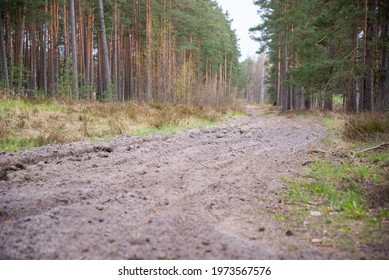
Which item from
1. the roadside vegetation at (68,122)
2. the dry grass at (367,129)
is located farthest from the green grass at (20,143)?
the dry grass at (367,129)

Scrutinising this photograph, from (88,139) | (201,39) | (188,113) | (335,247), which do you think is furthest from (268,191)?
(201,39)

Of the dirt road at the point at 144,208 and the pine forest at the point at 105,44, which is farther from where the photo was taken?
the pine forest at the point at 105,44

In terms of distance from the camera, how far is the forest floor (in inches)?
70.4

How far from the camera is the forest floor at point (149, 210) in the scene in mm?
1787

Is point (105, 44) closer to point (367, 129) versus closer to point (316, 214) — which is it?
point (367, 129)

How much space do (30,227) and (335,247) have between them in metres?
2.31

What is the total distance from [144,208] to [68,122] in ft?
20.2

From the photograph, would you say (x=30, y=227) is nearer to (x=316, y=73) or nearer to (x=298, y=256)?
(x=298, y=256)

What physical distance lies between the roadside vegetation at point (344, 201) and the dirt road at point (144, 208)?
20 centimetres

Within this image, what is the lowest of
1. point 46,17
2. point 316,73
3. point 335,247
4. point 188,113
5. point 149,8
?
point 335,247

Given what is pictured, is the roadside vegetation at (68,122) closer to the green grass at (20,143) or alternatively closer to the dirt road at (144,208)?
the green grass at (20,143)

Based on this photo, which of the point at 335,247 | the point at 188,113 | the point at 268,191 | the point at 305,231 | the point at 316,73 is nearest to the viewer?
the point at 335,247

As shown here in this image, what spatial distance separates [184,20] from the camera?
24828mm

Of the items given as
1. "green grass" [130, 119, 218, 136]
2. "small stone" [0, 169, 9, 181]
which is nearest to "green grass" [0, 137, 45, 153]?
"small stone" [0, 169, 9, 181]
